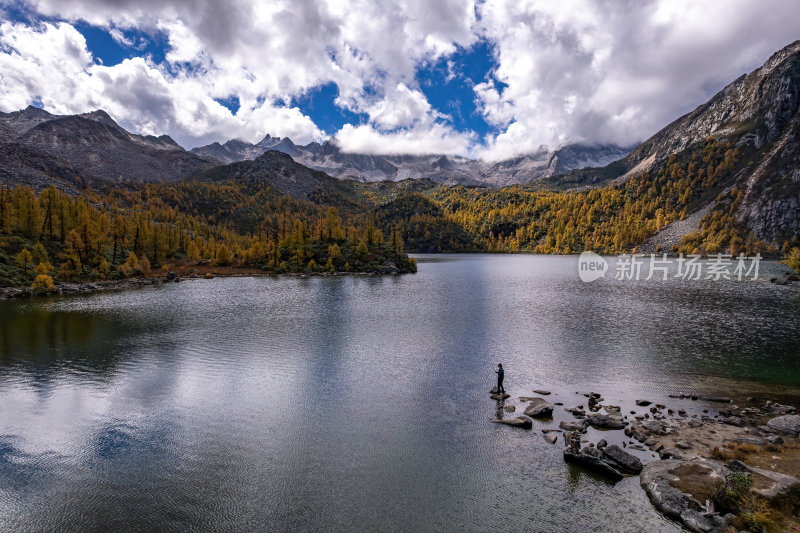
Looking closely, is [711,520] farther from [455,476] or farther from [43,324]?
[43,324]

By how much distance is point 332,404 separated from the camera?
3544 cm

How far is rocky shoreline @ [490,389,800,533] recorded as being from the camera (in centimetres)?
1995

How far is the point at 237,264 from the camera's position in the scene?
591 ft

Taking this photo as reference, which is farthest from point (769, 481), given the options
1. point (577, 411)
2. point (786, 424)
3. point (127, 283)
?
point (127, 283)

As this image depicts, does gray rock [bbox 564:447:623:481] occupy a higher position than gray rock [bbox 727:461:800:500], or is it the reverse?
gray rock [bbox 727:461:800:500]

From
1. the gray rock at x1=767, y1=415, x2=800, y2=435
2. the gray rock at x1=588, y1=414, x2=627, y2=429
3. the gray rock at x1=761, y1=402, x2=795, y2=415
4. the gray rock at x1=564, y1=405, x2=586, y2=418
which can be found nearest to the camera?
the gray rock at x1=767, y1=415, x2=800, y2=435

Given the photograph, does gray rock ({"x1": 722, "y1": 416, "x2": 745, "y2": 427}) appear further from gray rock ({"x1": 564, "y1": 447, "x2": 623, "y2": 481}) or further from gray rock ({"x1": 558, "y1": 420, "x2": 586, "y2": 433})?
gray rock ({"x1": 564, "y1": 447, "x2": 623, "y2": 481})

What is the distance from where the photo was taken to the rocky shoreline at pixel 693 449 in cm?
1995

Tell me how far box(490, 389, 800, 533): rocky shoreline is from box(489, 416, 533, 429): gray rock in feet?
0.25

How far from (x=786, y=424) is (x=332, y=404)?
36449mm


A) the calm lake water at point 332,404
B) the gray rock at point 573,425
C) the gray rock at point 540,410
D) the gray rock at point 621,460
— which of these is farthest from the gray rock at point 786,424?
the gray rock at point 540,410

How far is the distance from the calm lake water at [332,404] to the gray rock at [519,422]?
986 millimetres

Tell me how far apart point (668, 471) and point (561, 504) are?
7.53 m

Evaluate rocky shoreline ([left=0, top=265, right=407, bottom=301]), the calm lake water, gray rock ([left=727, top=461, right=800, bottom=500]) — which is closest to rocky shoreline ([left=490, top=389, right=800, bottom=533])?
gray rock ([left=727, top=461, right=800, bottom=500])
